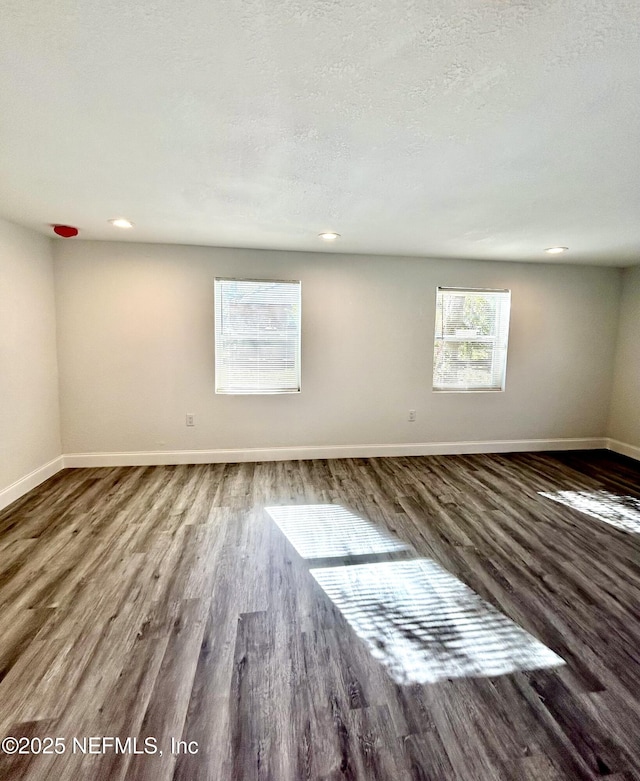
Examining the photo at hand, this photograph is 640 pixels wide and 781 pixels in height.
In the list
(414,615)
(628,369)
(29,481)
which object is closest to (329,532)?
(414,615)

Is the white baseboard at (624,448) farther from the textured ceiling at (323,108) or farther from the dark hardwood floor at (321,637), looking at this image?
the textured ceiling at (323,108)

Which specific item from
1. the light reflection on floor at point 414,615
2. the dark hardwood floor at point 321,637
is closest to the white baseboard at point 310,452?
the dark hardwood floor at point 321,637

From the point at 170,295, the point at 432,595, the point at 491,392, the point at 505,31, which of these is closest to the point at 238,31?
the point at 505,31

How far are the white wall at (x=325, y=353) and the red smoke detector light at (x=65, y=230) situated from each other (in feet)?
1.33

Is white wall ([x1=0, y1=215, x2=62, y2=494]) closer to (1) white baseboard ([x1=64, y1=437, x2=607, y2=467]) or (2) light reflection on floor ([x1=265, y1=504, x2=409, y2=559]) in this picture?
(1) white baseboard ([x1=64, y1=437, x2=607, y2=467])

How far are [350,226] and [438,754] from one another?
3.07 meters

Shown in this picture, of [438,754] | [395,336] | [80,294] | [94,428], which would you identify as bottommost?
[438,754]

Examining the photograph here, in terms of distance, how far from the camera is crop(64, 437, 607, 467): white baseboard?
371 cm

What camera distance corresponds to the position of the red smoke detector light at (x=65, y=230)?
2.93m

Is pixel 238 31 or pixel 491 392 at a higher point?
pixel 238 31

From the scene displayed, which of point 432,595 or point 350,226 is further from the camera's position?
point 350,226

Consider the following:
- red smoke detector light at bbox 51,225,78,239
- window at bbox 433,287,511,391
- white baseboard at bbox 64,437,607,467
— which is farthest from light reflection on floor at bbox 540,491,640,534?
red smoke detector light at bbox 51,225,78,239

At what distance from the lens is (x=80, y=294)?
3.47 m

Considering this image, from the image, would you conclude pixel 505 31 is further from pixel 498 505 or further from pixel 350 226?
pixel 498 505
